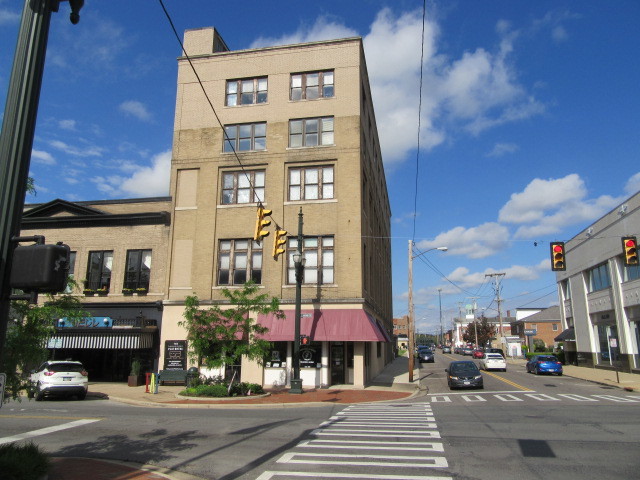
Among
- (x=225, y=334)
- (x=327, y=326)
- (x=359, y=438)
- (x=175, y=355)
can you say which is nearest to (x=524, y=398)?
(x=327, y=326)

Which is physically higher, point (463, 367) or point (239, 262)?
point (239, 262)

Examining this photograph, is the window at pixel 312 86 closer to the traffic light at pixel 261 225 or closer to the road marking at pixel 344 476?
the traffic light at pixel 261 225

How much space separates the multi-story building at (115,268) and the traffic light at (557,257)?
20407 mm

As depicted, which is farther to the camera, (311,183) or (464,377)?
(311,183)

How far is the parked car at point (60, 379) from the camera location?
1931 cm

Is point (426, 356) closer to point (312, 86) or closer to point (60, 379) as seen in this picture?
point (312, 86)

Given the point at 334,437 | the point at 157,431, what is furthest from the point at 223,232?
the point at 334,437

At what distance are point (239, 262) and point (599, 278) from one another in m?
30.0

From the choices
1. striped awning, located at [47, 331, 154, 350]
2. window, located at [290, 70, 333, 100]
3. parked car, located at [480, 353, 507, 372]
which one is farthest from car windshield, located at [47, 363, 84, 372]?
parked car, located at [480, 353, 507, 372]

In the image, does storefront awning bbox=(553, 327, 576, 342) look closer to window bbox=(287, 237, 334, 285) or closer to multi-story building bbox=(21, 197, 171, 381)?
window bbox=(287, 237, 334, 285)

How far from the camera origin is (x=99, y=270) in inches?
1152

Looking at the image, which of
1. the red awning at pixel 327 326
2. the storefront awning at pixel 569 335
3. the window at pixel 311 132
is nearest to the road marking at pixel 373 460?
the red awning at pixel 327 326

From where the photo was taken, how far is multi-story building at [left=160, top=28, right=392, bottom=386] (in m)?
26.2

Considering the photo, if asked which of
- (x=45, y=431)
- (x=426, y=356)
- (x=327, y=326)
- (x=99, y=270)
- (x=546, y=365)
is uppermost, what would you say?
(x=99, y=270)
